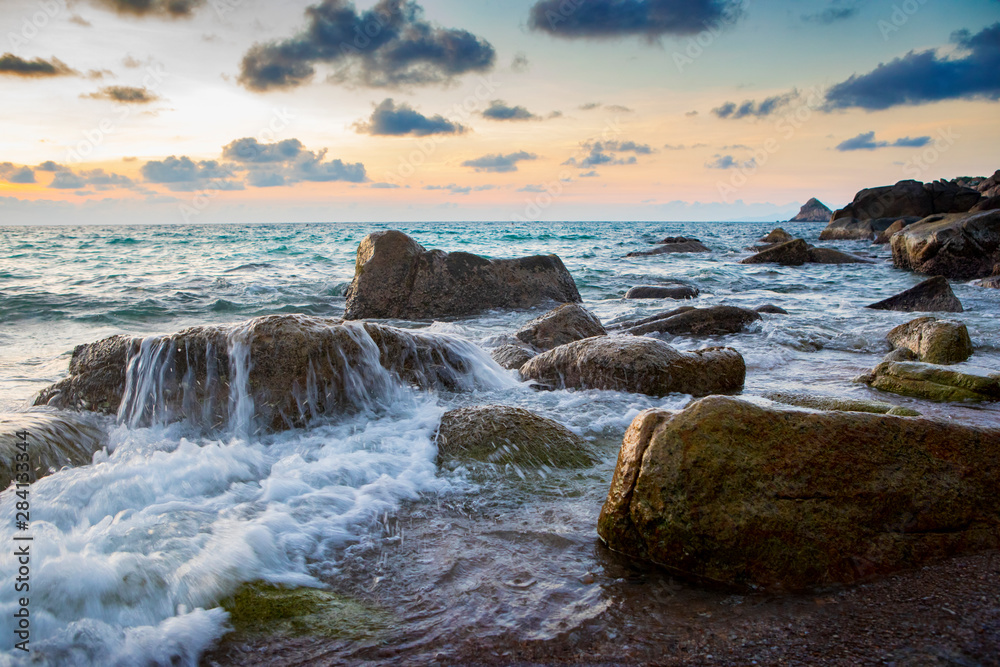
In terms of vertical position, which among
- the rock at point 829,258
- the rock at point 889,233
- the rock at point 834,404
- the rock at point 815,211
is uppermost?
the rock at point 815,211

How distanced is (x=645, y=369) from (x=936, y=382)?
94.7 inches

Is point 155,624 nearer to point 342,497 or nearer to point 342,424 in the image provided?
point 342,497

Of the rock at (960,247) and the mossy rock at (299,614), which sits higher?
the rock at (960,247)

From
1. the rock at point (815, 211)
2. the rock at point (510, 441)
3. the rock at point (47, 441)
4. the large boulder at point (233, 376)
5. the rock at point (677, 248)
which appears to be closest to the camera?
the rock at point (47, 441)

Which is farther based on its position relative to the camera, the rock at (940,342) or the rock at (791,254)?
the rock at (791,254)

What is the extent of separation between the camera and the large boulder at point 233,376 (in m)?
4.64

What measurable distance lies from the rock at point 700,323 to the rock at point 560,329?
931 mm

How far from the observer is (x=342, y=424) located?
4.61 m

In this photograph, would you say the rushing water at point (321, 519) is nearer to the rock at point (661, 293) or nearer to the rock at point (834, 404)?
the rock at point (834, 404)

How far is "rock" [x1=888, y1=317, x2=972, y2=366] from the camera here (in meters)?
6.45

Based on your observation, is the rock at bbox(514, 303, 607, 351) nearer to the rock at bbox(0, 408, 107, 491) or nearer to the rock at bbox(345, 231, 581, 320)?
the rock at bbox(345, 231, 581, 320)

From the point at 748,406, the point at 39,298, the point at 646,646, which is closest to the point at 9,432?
the point at 646,646

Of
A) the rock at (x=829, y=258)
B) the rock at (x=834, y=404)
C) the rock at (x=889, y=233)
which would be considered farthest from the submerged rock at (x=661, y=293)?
the rock at (x=889, y=233)

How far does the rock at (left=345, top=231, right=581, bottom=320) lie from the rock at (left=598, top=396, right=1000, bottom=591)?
7498 millimetres
